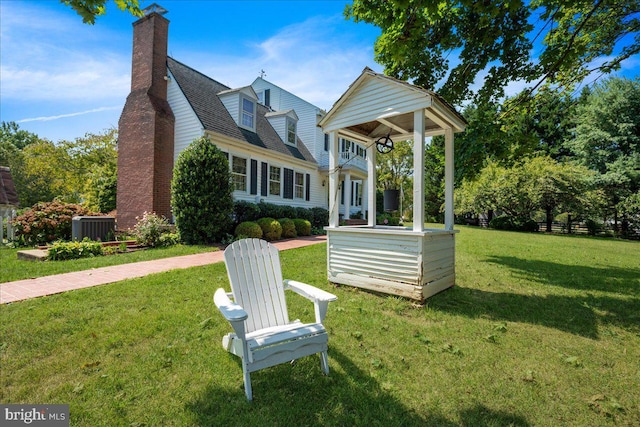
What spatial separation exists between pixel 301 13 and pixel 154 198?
27.4 feet

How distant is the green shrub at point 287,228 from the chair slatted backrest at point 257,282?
919 centimetres

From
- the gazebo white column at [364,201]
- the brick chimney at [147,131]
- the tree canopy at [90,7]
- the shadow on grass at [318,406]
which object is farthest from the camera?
the gazebo white column at [364,201]

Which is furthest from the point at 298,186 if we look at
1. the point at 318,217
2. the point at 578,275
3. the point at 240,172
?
the point at 578,275

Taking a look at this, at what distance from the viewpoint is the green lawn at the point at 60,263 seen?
5957 millimetres

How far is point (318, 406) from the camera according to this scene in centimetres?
220

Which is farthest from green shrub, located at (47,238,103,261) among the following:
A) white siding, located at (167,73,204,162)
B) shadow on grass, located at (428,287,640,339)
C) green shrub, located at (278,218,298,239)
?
shadow on grass, located at (428,287,640,339)

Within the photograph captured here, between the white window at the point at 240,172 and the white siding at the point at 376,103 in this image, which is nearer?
the white siding at the point at 376,103

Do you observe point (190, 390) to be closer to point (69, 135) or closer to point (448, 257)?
point (448, 257)

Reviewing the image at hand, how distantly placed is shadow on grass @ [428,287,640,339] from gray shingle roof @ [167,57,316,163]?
10413mm

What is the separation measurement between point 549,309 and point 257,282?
4362 mm

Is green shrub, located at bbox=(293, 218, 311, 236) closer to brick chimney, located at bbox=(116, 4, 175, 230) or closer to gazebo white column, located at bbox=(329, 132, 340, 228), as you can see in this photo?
brick chimney, located at bbox=(116, 4, 175, 230)

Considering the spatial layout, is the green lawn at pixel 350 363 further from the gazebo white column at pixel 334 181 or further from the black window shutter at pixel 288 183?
the black window shutter at pixel 288 183

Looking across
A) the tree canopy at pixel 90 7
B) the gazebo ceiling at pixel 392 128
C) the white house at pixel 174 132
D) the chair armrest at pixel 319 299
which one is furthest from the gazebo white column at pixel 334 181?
the white house at pixel 174 132

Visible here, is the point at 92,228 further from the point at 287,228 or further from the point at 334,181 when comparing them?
the point at 334,181
